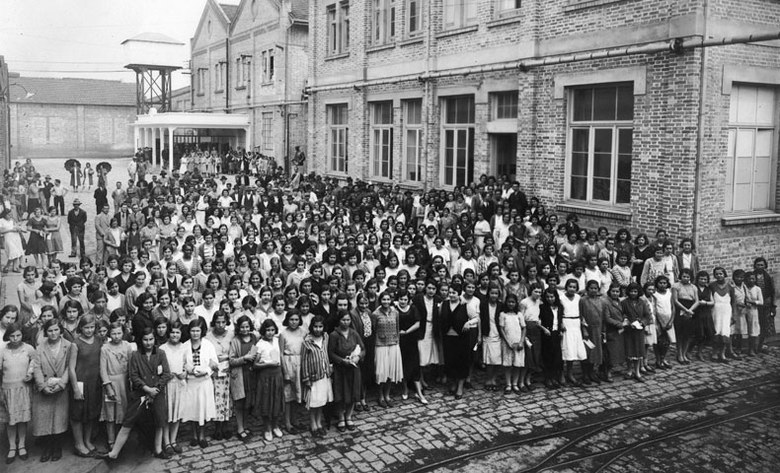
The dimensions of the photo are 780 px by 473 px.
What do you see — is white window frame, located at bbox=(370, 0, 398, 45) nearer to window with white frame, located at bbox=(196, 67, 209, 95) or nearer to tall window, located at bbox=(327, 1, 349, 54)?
tall window, located at bbox=(327, 1, 349, 54)

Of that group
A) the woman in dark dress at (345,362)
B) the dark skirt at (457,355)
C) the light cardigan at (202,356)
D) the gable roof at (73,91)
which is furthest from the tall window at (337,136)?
the gable roof at (73,91)

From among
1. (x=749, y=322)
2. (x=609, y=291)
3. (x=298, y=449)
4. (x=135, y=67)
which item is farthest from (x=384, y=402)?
(x=135, y=67)

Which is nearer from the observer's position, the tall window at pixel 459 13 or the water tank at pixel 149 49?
the tall window at pixel 459 13

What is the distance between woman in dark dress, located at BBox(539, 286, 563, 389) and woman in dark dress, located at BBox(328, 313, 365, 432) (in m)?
2.91

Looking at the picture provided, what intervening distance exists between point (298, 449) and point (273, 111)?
26.7 metres

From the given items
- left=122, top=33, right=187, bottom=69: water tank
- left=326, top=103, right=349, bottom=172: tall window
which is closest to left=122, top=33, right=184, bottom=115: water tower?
left=122, top=33, right=187, bottom=69: water tank

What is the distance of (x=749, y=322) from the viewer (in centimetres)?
1154

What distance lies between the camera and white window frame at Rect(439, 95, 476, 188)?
18984mm

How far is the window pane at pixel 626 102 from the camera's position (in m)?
14.3

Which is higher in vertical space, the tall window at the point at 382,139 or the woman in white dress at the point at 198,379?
the tall window at the point at 382,139

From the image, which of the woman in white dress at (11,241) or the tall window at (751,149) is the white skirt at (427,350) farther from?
the woman in white dress at (11,241)

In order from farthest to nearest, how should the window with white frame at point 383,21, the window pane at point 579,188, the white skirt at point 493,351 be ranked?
1. the window with white frame at point 383,21
2. the window pane at point 579,188
3. the white skirt at point 493,351

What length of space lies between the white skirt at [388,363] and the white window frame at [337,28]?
17185 mm

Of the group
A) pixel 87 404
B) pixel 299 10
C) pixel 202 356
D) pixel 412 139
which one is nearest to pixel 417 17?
pixel 412 139
